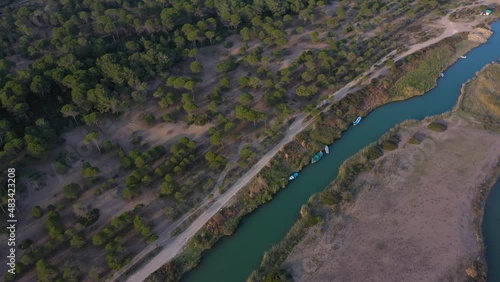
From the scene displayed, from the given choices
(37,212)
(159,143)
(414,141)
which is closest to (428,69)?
(414,141)

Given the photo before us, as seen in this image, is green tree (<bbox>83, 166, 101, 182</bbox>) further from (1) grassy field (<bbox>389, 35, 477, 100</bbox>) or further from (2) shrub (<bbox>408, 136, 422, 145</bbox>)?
(1) grassy field (<bbox>389, 35, 477, 100</bbox>)

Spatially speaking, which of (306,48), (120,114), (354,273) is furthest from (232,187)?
(306,48)

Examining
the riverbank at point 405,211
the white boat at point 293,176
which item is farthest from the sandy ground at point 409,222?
the white boat at point 293,176

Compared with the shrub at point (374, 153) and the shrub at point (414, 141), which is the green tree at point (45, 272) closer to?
the shrub at point (374, 153)

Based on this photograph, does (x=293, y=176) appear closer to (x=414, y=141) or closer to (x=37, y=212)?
(x=414, y=141)

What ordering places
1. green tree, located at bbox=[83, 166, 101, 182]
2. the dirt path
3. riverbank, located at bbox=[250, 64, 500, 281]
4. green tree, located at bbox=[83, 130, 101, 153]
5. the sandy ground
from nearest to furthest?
1. the sandy ground
2. riverbank, located at bbox=[250, 64, 500, 281]
3. the dirt path
4. green tree, located at bbox=[83, 166, 101, 182]
5. green tree, located at bbox=[83, 130, 101, 153]

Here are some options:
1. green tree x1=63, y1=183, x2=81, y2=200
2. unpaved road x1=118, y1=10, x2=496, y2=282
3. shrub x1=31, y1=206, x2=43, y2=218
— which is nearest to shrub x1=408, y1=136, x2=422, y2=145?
unpaved road x1=118, y1=10, x2=496, y2=282
